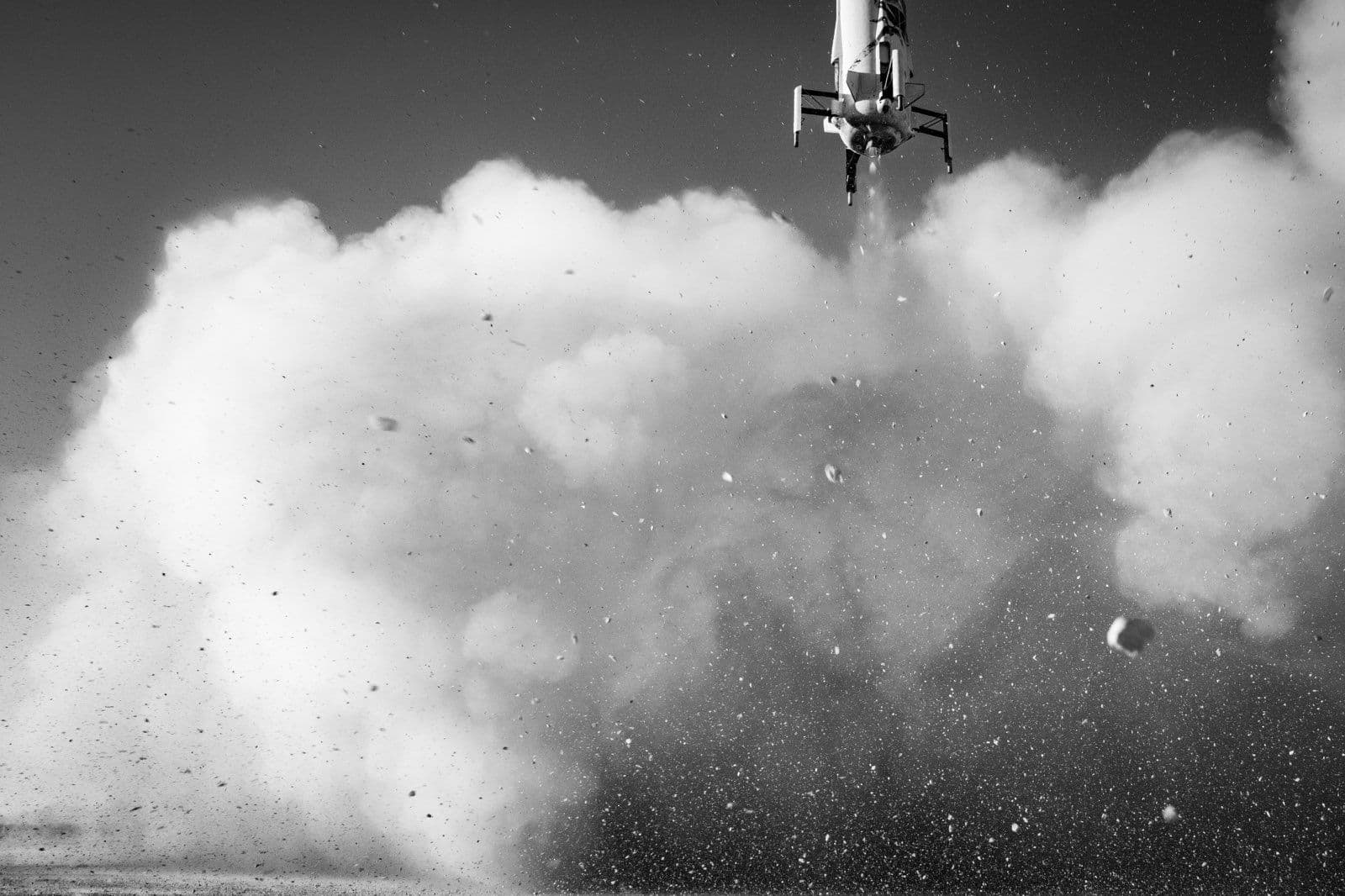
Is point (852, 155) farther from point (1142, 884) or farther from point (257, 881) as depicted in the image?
point (257, 881)

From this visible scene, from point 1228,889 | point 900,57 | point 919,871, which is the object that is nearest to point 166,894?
point 919,871

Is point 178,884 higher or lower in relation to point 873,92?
lower

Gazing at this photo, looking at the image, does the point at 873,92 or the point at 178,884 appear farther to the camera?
the point at 178,884

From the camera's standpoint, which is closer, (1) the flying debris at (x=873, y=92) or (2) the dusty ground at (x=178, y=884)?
(1) the flying debris at (x=873, y=92)

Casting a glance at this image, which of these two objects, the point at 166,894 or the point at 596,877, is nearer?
Result: the point at 166,894

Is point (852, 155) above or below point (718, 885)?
above

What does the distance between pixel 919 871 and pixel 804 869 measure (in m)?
4.18

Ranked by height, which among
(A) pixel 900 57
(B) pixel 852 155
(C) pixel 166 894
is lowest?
(C) pixel 166 894

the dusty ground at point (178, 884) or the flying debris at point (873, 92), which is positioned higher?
the flying debris at point (873, 92)

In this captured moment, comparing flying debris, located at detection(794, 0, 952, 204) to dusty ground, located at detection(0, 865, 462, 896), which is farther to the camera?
dusty ground, located at detection(0, 865, 462, 896)

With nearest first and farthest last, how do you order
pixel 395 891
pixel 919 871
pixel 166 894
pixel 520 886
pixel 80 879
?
1. pixel 166 894
2. pixel 80 879
3. pixel 395 891
4. pixel 520 886
5. pixel 919 871

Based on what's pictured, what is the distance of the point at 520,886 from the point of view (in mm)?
26750

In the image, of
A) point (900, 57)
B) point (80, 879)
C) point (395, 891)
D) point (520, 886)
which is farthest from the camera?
point (520, 886)

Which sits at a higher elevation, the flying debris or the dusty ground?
the flying debris
